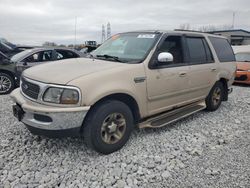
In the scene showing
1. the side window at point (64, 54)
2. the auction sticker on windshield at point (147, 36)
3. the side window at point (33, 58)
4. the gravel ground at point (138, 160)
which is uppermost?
the auction sticker on windshield at point (147, 36)

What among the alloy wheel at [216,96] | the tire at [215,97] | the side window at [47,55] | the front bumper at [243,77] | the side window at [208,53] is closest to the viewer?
the side window at [208,53]

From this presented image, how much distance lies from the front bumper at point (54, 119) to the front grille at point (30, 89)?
0.12m

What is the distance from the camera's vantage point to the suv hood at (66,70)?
3005 mm

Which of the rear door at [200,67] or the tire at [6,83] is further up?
the rear door at [200,67]

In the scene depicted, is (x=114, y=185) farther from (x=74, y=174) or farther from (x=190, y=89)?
(x=190, y=89)

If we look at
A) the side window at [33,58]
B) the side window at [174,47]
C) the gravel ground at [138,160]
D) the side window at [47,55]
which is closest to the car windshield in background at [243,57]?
the gravel ground at [138,160]

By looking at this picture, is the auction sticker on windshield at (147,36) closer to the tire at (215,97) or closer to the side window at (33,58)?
the tire at (215,97)

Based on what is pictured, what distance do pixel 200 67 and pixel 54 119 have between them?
10.5 feet

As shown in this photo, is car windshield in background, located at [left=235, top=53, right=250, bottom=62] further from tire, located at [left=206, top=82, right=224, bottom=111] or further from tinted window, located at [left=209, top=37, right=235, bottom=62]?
tire, located at [left=206, top=82, right=224, bottom=111]

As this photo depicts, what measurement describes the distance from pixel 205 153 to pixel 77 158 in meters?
1.93

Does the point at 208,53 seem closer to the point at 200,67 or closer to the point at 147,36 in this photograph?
the point at 200,67

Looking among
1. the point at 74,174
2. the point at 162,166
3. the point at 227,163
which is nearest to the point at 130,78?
the point at 162,166

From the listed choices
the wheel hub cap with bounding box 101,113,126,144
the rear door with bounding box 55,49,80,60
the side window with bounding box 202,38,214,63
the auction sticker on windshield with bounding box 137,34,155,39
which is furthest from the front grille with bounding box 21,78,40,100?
the rear door with bounding box 55,49,80,60

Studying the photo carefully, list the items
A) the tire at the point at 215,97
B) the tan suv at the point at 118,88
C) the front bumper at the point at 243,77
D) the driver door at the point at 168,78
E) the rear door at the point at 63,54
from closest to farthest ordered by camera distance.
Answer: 1. the tan suv at the point at 118,88
2. the driver door at the point at 168,78
3. the tire at the point at 215,97
4. the rear door at the point at 63,54
5. the front bumper at the point at 243,77
